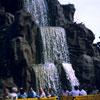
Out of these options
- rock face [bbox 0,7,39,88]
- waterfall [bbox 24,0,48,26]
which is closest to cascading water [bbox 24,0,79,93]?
rock face [bbox 0,7,39,88]

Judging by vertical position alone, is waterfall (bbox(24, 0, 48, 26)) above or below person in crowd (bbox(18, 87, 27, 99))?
above

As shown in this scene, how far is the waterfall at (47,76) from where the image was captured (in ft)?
108

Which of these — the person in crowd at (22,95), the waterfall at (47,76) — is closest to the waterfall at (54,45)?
the waterfall at (47,76)

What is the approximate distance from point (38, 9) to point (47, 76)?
49.4 feet

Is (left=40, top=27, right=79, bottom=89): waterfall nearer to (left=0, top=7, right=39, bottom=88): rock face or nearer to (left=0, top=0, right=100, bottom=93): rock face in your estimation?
(left=0, top=0, right=100, bottom=93): rock face

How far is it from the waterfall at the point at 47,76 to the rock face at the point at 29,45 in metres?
1.09

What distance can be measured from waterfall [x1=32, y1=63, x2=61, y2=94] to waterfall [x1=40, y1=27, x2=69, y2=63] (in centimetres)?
240

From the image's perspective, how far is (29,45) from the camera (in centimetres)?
3512

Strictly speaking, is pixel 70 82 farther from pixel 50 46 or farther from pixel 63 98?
pixel 63 98

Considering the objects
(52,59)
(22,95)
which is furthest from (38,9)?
(22,95)

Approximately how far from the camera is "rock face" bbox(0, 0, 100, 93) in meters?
32.6

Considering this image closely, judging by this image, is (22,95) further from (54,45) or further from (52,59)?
(54,45)

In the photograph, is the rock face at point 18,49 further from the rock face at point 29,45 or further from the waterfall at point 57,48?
the waterfall at point 57,48

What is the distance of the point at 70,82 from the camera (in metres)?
35.2
